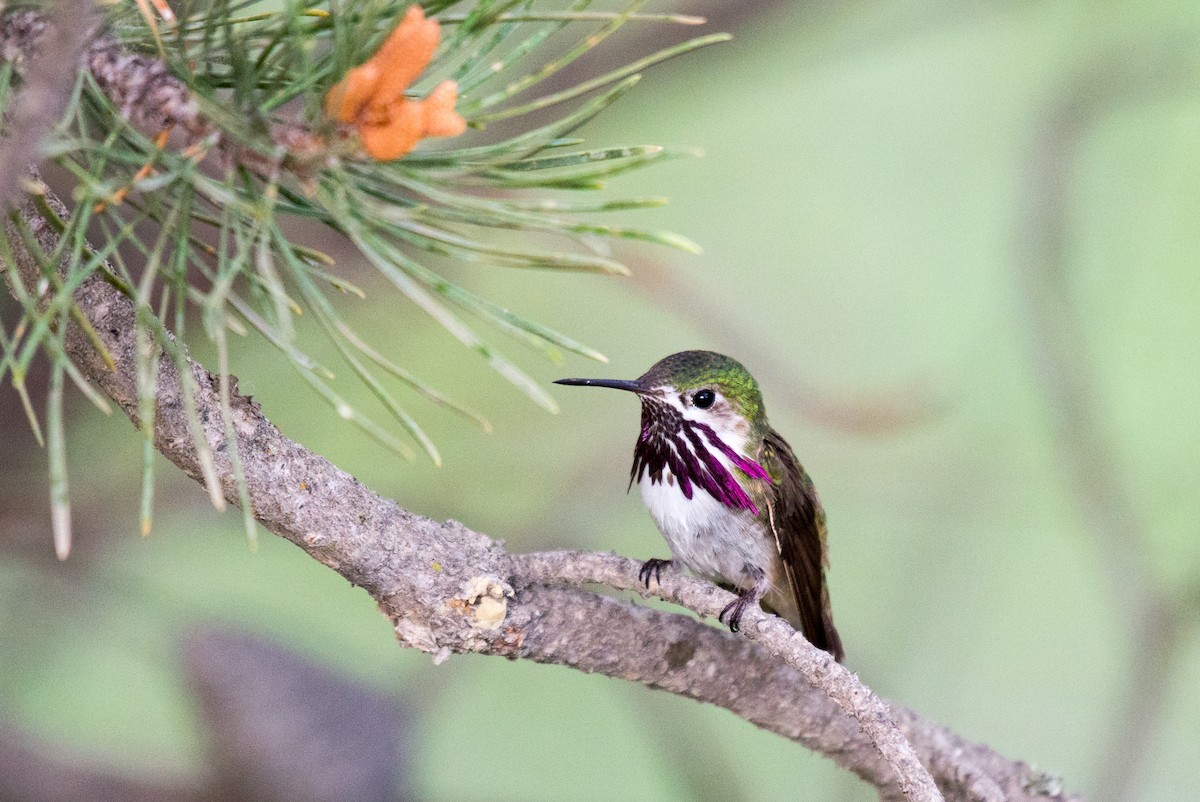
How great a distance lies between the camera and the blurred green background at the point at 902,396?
1.59m

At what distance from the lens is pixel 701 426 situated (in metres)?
1.02

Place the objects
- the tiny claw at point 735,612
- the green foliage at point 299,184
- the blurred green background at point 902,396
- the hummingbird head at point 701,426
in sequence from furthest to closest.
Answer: the blurred green background at point 902,396 < the hummingbird head at point 701,426 < the tiny claw at point 735,612 < the green foliage at point 299,184

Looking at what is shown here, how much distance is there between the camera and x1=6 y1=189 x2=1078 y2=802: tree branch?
58 cm

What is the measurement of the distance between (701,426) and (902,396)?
0.74m

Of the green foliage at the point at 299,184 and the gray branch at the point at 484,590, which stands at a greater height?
the green foliage at the point at 299,184

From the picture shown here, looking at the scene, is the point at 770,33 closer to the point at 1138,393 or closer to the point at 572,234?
the point at 1138,393

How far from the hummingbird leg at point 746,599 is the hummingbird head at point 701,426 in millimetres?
66

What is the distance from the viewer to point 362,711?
4.74ft

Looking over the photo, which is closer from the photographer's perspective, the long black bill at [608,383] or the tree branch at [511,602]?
the tree branch at [511,602]

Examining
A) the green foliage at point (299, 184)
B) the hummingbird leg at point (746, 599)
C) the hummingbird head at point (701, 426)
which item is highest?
the green foliage at point (299, 184)

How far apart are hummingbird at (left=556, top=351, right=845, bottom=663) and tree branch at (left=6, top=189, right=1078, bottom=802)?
7.4 inches

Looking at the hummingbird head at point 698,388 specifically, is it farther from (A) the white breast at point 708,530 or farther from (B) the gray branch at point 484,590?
(B) the gray branch at point 484,590

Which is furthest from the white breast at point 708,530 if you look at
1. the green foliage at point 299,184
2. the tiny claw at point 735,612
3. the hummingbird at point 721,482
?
the green foliage at point 299,184

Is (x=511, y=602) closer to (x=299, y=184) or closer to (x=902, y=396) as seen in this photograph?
(x=299, y=184)
